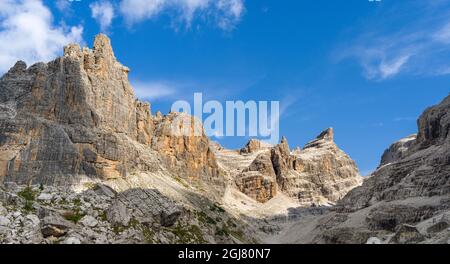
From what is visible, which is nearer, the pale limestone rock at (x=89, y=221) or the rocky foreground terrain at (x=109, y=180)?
the pale limestone rock at (x=89, y=221)

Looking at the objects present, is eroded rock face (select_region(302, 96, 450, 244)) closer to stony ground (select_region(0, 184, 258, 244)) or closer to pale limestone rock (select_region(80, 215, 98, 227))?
stony ground (select_region(0, 184, 258, 244))

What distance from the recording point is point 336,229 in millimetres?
163125

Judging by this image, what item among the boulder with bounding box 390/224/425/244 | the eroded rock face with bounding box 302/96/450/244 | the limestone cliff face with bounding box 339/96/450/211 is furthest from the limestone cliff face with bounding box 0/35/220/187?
the boulder with bounding box 390/224/425/244

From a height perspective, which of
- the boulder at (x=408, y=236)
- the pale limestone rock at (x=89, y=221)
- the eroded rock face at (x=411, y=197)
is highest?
the eroded rock face at (x=411, y=197)

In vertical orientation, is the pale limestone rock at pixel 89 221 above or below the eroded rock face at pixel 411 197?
below

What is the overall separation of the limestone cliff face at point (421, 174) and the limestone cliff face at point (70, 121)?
67.5 m

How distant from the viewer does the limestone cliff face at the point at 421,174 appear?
149250mm

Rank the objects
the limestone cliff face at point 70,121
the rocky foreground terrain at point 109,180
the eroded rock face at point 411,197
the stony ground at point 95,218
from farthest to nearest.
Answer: the limestone cliff face at point 70,121 → the eroded rock face at point 411,197 → the rocky foreground terrain at point 109,180 → the stony ground at point 95,218

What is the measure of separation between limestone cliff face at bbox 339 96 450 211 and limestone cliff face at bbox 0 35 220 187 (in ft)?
222

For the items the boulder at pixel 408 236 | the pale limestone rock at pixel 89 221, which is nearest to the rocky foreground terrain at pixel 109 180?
the pale limestone rock at pixel 89 221

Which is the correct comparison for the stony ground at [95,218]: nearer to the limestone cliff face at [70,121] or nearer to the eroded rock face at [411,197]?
the limestone cliff face at [70,121]
